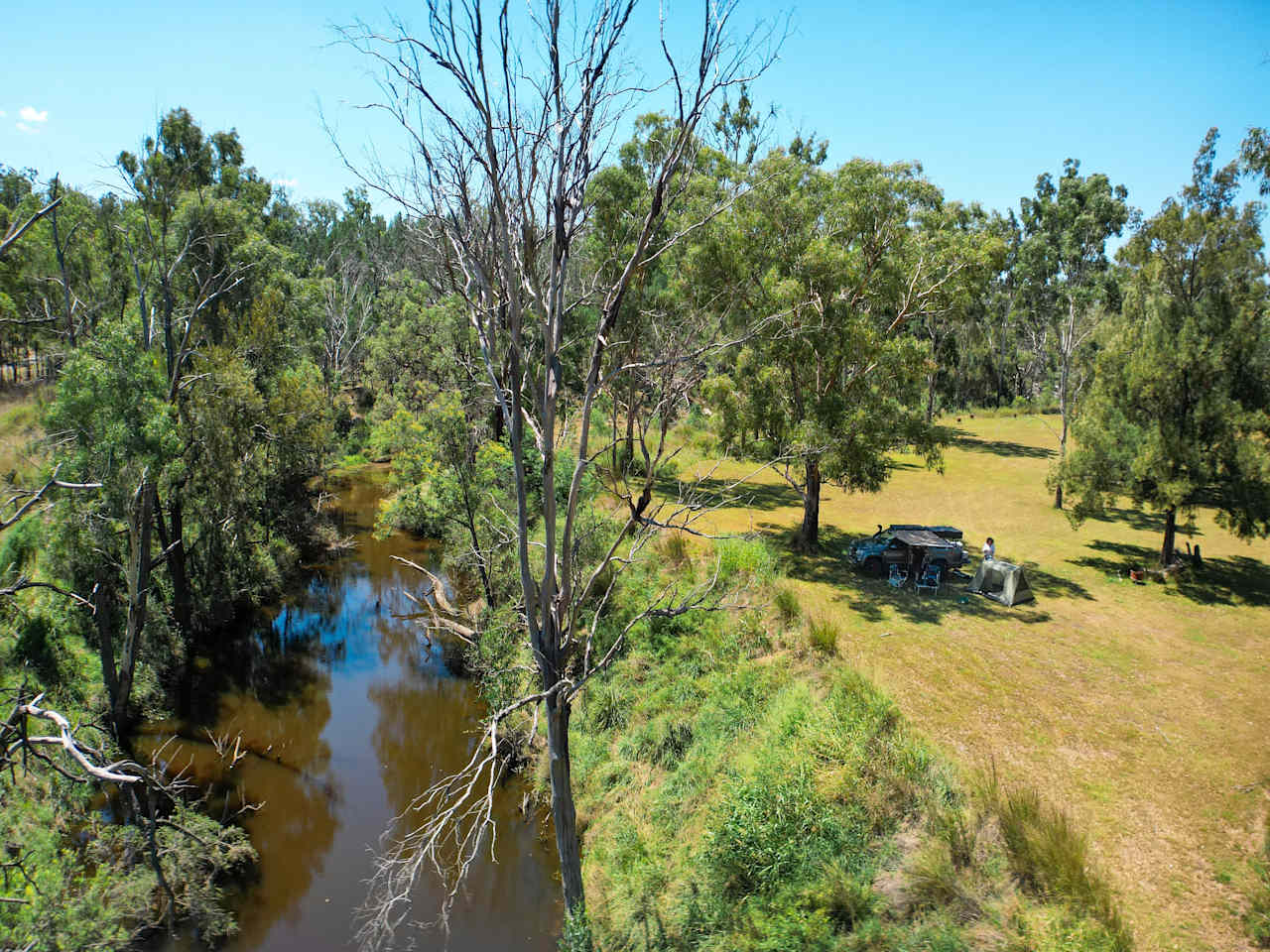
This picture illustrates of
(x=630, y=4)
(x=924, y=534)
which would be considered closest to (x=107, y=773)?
(x=630, y=4)

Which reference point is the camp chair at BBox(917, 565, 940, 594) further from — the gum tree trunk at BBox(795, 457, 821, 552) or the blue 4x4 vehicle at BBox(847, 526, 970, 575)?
the gum tree trunk at BBox(795, 457, 821, 552)

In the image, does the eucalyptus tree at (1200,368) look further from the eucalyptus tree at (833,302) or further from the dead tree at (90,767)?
the dead tree at (90,767)

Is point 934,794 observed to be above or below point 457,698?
above

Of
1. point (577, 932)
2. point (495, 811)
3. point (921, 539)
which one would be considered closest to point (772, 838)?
point (577, 932)

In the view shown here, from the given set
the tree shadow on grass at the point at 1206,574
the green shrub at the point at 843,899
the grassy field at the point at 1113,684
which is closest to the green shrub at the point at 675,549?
the grassy field at the point at 1113,684

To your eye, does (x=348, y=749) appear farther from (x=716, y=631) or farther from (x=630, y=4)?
(x=630, y=4)
